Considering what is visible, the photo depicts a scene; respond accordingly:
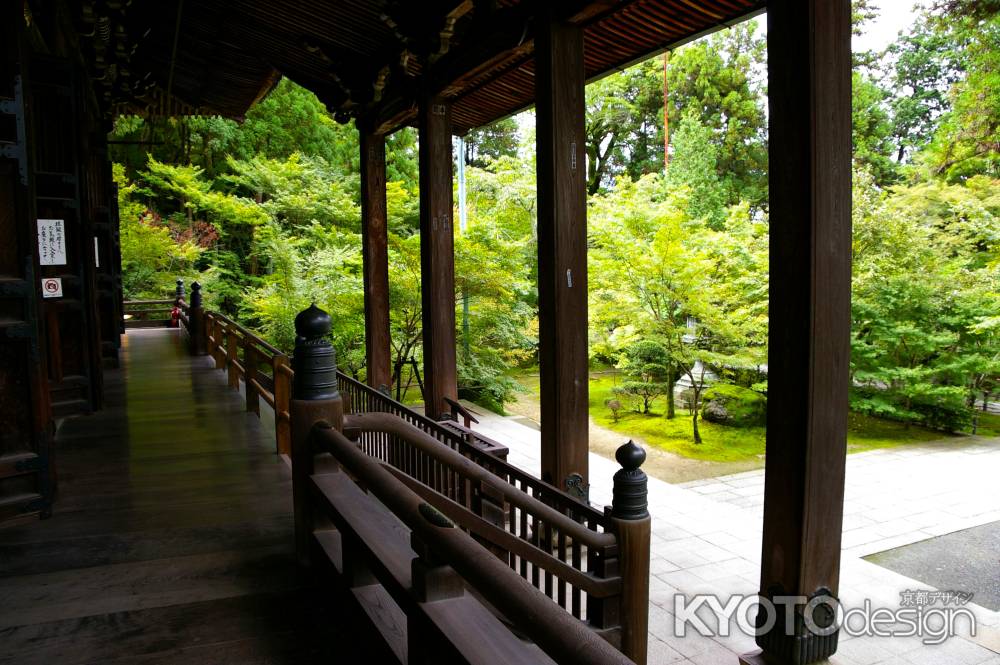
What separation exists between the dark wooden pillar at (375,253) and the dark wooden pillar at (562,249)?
3404 mm

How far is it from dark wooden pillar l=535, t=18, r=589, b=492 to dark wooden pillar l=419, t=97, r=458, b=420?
1.80 meters

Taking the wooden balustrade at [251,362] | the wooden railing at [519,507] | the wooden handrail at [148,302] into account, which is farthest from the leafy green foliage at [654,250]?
the wooden railing at [519,507]

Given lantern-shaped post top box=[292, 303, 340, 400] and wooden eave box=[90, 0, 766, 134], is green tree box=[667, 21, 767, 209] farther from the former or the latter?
lantern-shaped post top box=[292, 303, 340, 400]

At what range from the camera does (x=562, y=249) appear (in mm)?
4266

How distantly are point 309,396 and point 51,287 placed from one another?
3003 millimetres

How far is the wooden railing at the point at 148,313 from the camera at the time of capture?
14.4m

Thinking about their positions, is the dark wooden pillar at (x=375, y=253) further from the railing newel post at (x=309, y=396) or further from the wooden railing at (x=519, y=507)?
the railing newel post at (x=309, y=396)

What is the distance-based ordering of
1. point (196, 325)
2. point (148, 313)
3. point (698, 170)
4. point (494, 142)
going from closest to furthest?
1. point (196, 325)
2. point (148, 313)
3. point (698, 170)
4. point (494, 142)

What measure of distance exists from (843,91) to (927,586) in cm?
517

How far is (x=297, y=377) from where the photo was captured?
8.13 feet

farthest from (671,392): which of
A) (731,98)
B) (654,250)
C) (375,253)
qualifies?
(731,98)

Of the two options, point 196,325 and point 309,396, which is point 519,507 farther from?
point 196,325

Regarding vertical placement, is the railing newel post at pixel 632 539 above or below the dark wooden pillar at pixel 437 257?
below

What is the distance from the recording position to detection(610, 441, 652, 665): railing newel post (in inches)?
105
